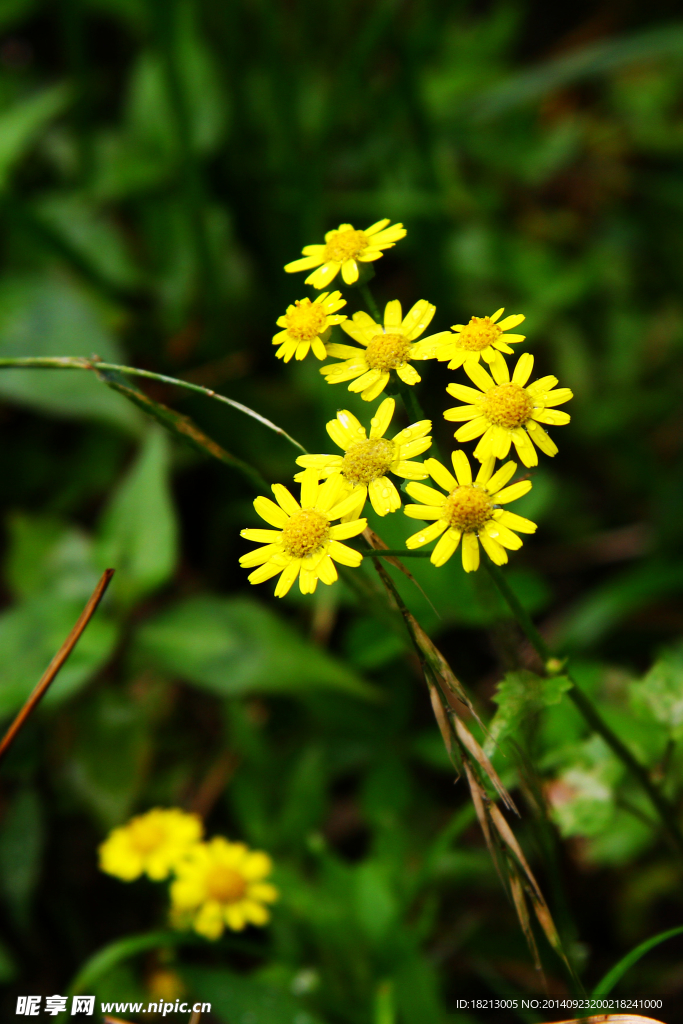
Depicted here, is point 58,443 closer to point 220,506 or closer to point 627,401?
point 220,506

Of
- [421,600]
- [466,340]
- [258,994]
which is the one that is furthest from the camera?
[421,600]

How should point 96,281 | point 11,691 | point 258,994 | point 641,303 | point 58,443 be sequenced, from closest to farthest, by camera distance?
point 258,994, point 11,691, point 96,281, point 58,443, point 641,303

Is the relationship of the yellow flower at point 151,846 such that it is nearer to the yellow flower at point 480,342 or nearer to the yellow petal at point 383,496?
the yellow petal at point 383,496

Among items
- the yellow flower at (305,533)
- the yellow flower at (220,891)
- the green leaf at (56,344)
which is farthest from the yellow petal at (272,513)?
the green leaf at (56,344)

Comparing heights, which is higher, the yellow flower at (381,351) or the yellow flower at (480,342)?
the yellow flower at (381,351)

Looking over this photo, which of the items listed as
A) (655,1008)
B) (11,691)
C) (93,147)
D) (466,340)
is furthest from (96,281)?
(655,1008)

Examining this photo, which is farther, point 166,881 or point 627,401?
point 627,401

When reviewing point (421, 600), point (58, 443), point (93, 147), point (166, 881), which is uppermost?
point (93, 147)
